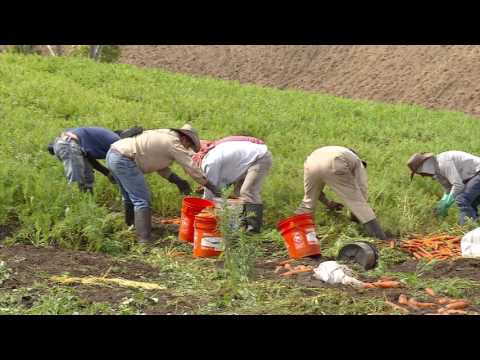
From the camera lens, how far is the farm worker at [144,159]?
7598mm

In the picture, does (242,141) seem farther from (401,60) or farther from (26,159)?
(401,60)

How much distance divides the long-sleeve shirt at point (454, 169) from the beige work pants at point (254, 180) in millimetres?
2624

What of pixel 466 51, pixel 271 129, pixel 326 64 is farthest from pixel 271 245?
pixel 326 64

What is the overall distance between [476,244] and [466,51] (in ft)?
79.0

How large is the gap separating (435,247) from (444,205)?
1826 mm

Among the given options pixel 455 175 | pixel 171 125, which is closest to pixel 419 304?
pixel 455 175

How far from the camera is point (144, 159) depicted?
7742 millimetres

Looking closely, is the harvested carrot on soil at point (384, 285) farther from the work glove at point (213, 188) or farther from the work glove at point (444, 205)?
the work glove at point (444, 205)

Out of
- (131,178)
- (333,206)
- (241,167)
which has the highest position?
(241,167)

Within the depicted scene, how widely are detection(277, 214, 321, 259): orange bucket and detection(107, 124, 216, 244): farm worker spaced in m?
1.06

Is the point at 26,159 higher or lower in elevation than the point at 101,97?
lower

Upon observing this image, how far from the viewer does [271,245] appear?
7930mm

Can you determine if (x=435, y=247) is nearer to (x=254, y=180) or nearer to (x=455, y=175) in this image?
(x=455, y=175)

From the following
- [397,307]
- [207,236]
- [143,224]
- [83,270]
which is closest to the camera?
[397,307]
